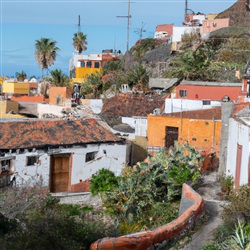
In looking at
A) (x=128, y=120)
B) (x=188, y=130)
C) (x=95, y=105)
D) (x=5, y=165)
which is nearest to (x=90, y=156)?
(x=5, y=165)

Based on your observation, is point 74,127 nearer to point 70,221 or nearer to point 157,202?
point 157,202

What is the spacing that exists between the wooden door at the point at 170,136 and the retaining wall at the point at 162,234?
1157 centimetres

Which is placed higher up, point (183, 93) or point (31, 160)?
point (183, 93)

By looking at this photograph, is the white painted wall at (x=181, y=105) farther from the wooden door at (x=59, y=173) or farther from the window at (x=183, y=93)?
the wooden door at (x=59, y=173)

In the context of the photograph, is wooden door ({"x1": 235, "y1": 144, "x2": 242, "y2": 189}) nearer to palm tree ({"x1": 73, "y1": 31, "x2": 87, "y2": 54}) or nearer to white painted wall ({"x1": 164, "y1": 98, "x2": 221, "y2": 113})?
white painted wall ({"x1": 164, "y1": 98, "x2": 221, "y2": 113})

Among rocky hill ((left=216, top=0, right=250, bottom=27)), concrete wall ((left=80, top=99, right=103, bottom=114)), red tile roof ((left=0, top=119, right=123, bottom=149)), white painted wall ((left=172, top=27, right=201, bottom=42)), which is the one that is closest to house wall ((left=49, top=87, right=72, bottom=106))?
concrete wall ((left=80, top=99, right=103, bottom=114))

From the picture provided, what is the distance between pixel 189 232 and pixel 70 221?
9.32 feet

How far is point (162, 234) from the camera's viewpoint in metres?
11.1

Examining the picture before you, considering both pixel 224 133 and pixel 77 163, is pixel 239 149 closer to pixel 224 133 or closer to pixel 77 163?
pixel 224 133

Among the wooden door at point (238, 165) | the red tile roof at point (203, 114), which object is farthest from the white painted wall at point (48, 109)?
the wooden door at point (238, 165)

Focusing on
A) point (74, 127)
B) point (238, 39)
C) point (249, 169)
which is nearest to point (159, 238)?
point (249, 169)

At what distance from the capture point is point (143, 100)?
37312mm

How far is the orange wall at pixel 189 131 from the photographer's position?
23641 mm

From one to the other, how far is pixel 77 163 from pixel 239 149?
9.39m
